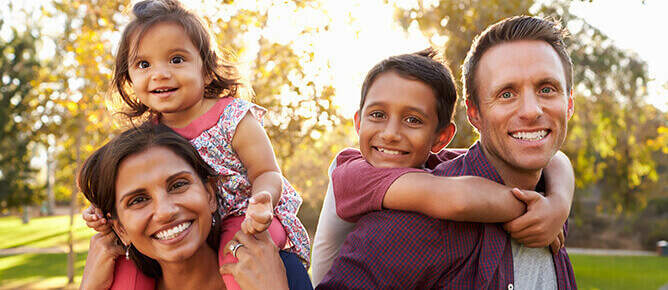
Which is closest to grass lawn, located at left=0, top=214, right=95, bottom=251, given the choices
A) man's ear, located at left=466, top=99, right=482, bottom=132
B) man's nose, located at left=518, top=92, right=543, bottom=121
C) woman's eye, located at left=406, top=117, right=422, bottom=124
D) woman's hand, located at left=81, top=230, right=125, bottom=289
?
woman's hand, located at left=81, top=230, right=125, bottom=289

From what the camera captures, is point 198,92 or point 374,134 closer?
point 374,134

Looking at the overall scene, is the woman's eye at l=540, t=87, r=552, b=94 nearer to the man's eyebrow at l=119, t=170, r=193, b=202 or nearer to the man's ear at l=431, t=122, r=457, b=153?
the man's ear at l=431, t=122, r=457, b=153

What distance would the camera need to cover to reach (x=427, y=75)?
248 centimetres

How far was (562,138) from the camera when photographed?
Answer: 2.28 meters

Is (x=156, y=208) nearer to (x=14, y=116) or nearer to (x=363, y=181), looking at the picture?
(x=363, y=181)

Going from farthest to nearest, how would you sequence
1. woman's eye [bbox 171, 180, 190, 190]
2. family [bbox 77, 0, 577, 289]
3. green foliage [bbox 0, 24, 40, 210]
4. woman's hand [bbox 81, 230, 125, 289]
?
green foliage [bbox 0, 24, 40, 210] → woman's hand [bbox 81, 230, 125, 289] → woman's eye [bbox 171, 180, 190, 190] → family [bbox 77, 0, 577, 289]

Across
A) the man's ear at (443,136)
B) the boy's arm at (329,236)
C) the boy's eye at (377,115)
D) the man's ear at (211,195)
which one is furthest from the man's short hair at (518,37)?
the man's ear at (211,195)

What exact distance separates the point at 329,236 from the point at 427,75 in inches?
37.9

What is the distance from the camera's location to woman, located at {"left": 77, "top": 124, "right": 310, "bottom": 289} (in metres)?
2.36

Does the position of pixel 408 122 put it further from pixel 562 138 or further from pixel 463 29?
pixel 463 29

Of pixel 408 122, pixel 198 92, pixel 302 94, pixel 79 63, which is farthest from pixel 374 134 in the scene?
pixel 79 63

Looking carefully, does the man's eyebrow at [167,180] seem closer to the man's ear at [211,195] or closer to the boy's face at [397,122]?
the man's ear at [211,195]

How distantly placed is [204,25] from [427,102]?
1.27 m

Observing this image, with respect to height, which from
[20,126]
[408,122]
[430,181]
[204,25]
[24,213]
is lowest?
[24,213]
